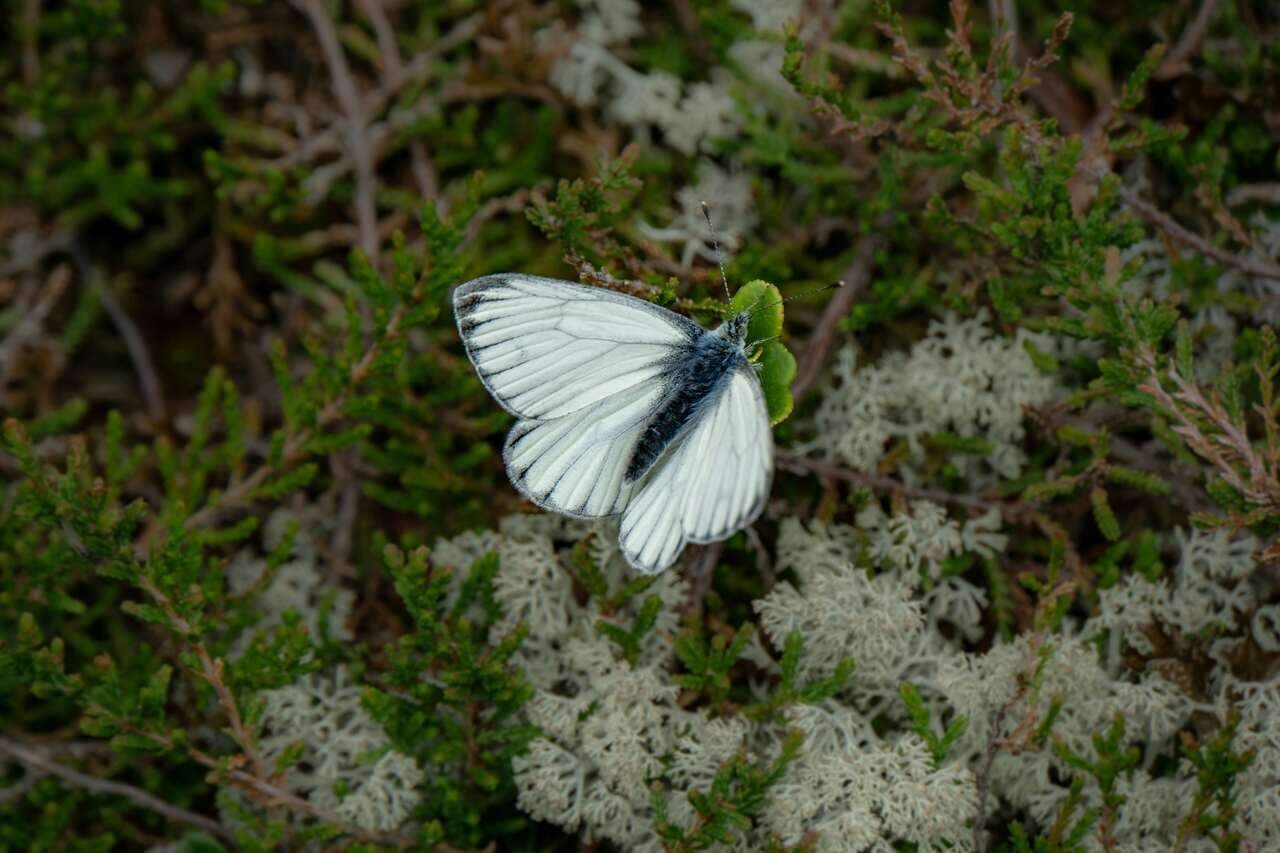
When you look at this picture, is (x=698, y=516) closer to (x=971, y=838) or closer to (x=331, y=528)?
(x=971, y=838)

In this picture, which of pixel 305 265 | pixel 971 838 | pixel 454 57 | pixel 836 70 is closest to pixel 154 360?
pixel 305 265

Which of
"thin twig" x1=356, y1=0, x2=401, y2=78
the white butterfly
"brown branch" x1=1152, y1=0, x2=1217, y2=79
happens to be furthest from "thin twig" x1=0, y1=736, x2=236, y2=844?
"brown branch" x1=1152, y1=0, x2=1217, y2=79

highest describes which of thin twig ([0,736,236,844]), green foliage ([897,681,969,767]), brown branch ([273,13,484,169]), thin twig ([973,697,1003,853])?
brown branch ([273,13,484,169])

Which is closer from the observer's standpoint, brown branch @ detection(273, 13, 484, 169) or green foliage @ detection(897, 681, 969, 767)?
green foliage @ detection(897, 681, 969, 767)

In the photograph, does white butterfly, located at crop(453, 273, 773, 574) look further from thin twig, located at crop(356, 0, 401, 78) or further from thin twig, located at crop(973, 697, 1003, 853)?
thin twig, located at crop(356, 0, 401, 78)

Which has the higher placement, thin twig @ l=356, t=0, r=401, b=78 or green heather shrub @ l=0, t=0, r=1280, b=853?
thin twig @ l=356, t=0, r=401, b=78

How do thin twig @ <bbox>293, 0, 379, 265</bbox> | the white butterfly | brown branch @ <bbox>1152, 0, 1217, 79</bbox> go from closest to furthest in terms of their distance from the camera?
the white butterfly < brown branch @ <bbox>1152, 0, 1217, 79</bbox> < thin twig @ <bbox>293, 0, 379, 265</bbox>

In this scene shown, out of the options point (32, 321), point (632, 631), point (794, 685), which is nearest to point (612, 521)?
point (632, 631)

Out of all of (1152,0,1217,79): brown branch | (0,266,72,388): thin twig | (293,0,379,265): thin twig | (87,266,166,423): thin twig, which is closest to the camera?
(1152,0,1217,79): brown branch
